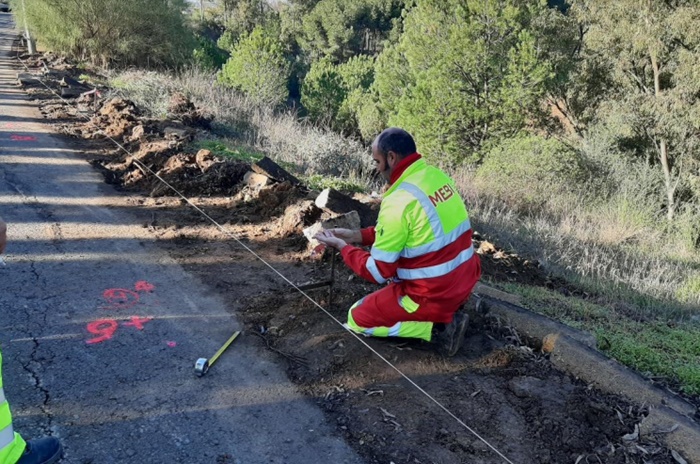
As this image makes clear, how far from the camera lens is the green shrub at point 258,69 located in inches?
779

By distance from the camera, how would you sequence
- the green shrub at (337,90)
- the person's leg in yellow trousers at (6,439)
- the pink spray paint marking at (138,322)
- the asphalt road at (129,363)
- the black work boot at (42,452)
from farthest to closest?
the green shrub at (337,90)
the pink spray paint marking at (138,322)
the asphalt road at (129,363)
the black work boot at (42,452)
the person's leg in yellow trousers at (6,439)

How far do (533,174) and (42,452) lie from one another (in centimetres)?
1206

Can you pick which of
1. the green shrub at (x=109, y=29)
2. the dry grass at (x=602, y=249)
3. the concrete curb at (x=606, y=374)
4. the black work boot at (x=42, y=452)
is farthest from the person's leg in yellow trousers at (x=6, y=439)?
the green shrub at (x=109, y=29)

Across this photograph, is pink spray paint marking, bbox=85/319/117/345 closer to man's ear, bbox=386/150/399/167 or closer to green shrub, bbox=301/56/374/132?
man's ear, bbox=386/150/399/167

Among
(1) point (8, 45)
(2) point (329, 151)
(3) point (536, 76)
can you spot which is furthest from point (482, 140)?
(1) point (8, 45)

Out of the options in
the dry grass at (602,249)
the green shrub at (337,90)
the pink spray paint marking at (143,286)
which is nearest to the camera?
the pink spray paint marking at (143,286)

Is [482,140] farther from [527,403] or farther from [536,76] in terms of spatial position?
[527,403]

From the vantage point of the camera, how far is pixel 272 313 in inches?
177

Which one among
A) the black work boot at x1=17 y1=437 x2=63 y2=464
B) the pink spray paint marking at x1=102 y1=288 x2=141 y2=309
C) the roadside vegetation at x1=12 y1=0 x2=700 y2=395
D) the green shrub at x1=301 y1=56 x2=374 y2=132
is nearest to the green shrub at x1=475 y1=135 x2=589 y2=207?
the roadside vegetation at x1=12 y1=0 x2=700 y2=395

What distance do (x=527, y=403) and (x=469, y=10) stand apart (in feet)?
47.5

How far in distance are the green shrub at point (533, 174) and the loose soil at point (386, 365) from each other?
20.1 feet

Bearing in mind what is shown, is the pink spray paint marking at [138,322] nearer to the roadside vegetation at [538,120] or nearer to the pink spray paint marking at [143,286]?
the pink spray paint marking at [143,286]

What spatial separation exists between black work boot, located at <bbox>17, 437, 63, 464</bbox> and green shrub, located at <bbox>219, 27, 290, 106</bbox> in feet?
58.7

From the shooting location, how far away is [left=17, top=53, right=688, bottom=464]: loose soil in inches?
122
